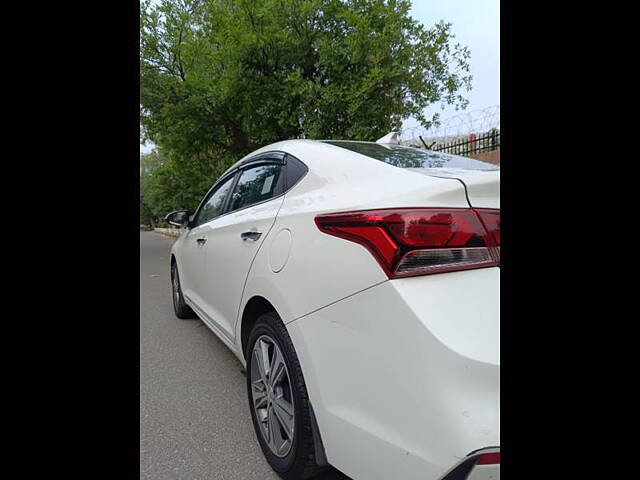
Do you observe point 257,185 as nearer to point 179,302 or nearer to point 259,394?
point 259,394

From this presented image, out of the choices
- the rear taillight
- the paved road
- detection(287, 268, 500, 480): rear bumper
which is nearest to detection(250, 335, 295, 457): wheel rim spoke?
the paved road

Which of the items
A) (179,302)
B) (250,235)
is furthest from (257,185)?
(179,302)

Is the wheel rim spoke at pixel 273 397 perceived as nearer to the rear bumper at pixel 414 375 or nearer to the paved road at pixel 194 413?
the paved road at pixel 194 413

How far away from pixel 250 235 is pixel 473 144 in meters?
7.85

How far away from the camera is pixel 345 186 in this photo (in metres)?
1.49

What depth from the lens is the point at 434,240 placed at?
1137 mm

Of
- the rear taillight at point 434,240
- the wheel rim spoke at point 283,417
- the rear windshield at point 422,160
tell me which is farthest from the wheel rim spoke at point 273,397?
the rear windshield at point 422,160

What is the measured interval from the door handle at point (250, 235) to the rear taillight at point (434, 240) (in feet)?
2.77

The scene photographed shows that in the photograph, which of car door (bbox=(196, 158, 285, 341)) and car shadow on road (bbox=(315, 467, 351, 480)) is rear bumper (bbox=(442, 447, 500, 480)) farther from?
car door (bbox=(196, 158, 285, 341))

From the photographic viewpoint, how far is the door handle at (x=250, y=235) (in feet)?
6.22

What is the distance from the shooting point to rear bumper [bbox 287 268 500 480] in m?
0.95
